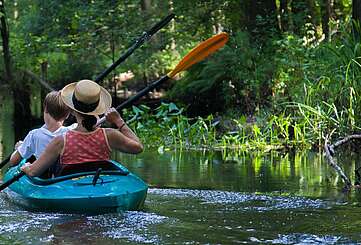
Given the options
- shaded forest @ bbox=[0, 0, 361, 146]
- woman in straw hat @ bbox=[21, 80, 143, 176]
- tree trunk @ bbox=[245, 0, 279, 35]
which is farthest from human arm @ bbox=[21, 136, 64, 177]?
tree trunk @ bbox=[245, 0, 279, 35]

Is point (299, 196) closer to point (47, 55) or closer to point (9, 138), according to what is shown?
point (9, 138)

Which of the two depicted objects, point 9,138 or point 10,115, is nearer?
point 9,138

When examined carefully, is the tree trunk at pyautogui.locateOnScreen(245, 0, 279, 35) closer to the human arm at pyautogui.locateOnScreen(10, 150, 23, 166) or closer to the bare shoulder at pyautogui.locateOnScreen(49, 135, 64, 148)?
the human arm at pyautogui.locateOnScreen(10, 150, 23, 166)

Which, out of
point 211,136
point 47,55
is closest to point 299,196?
point 211,136

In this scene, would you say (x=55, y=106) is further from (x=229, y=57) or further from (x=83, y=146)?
(x=229, y=57)

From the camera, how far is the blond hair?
21.2 feet

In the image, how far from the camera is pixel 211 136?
1214 cm

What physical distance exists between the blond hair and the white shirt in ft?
0.36

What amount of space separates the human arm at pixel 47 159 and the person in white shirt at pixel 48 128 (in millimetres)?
379

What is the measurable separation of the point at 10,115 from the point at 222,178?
13102 millimetres

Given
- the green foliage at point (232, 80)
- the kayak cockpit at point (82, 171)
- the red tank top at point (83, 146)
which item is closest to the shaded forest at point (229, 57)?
the green foliage at point (232, 80)

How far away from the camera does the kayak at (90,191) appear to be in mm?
5676

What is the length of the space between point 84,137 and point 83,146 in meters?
0.07

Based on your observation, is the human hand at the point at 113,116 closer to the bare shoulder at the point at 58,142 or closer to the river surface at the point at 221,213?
the bare shoulder at the point at 58,142
